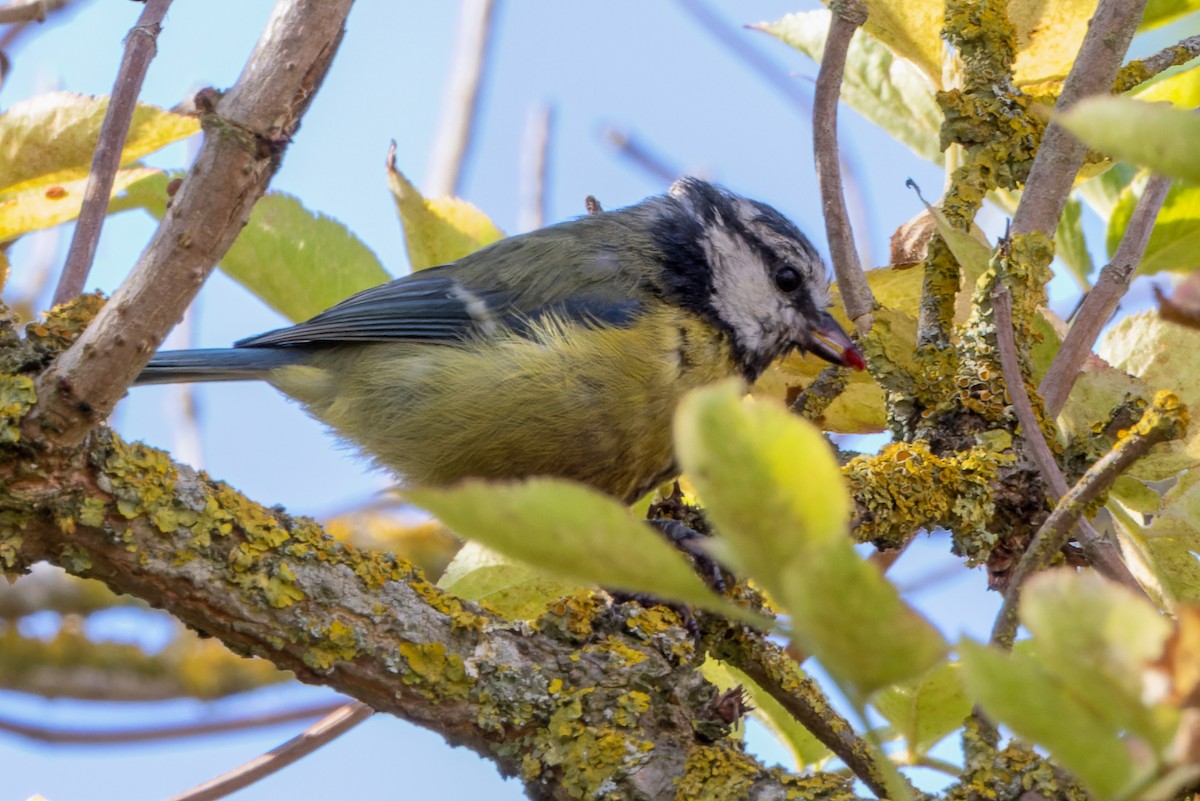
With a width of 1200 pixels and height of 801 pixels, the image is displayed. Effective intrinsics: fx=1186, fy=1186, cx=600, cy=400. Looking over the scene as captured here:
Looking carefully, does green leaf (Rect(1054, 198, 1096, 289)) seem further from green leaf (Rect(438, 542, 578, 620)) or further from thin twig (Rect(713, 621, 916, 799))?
green leaf (Rect(438, 542, 578, 620))

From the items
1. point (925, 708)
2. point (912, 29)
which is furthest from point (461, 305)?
point (925, 708)

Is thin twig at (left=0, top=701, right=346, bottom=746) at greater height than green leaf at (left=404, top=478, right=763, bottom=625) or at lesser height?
greater

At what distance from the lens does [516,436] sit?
2.14 meters

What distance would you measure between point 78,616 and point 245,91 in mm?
2019

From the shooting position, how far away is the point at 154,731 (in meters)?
2.29

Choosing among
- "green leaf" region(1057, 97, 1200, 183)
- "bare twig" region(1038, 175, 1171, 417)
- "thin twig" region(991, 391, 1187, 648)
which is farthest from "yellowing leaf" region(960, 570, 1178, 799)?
"bare twig" region(1038, 175, 1171, 417)

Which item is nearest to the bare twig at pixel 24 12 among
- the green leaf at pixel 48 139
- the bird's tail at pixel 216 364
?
the green leaf at pixel 48 139

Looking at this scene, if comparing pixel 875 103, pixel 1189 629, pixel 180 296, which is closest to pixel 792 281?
pixel 875 103

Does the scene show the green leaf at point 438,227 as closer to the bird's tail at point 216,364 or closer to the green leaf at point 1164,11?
the bird's tail at point 216,364

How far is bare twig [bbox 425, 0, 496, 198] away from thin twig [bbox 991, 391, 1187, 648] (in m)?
2.60

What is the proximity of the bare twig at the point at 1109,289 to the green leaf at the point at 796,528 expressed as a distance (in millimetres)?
1162

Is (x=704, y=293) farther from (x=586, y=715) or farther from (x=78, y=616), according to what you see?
(x=78, y=616)

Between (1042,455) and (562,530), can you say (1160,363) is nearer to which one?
(1042,455)

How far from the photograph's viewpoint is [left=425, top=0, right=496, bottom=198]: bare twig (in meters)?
3.34
